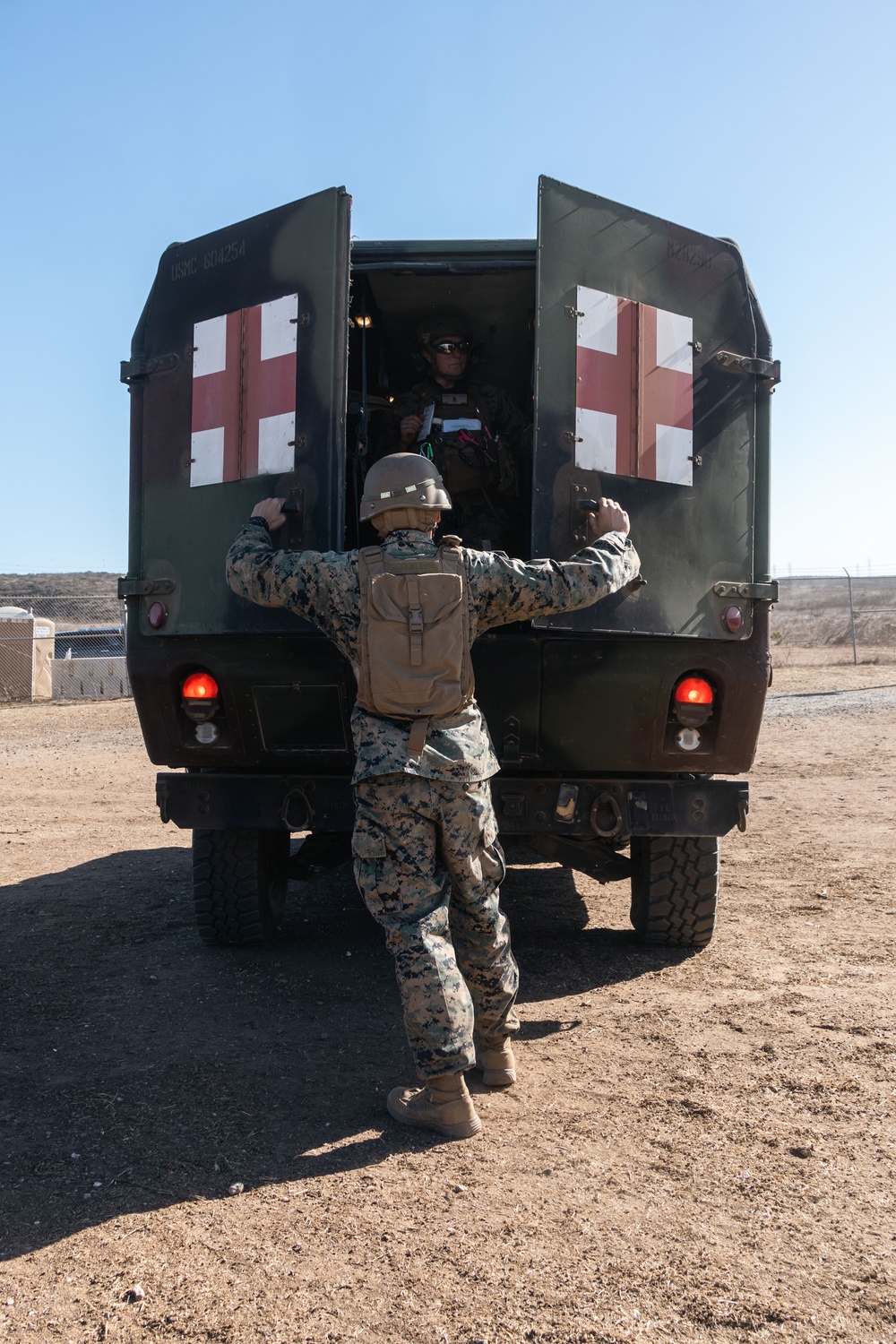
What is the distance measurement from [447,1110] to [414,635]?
128 centimetres

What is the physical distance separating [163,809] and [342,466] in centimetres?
150

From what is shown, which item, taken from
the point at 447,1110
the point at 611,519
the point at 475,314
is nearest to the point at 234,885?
A: the point at 447,1110

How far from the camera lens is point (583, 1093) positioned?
3121 mm

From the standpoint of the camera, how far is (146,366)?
4.26 meters

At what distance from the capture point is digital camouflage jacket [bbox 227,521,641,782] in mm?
3080

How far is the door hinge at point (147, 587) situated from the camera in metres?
4.12

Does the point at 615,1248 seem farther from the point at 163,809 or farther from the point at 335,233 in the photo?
the point at 335,233

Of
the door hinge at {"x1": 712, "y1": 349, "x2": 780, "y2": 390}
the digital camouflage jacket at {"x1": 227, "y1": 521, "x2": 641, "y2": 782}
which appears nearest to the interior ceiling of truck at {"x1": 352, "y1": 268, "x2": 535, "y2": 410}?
the door hinge at {"x1": 712, "y1": 349, "x2": 780, "y2": 390}

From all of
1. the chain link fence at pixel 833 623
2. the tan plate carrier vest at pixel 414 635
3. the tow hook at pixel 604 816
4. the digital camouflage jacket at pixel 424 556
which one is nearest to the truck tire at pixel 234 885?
the tow hook at pixel 604 816

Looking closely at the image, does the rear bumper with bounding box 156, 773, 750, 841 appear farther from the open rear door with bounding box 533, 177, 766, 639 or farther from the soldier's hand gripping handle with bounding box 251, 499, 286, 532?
the soldier's hand gripping handle with bounding box 251, 499, 286, 532

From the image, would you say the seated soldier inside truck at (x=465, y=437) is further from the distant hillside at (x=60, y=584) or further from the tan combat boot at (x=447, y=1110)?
the distant hillside at (x=60, y=584)

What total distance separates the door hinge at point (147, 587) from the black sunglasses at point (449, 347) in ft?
6.60

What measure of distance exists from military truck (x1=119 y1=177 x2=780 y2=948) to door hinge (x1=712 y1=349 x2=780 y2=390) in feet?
0.03

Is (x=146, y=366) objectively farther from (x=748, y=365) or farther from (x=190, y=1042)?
(x=190, y=1042)
